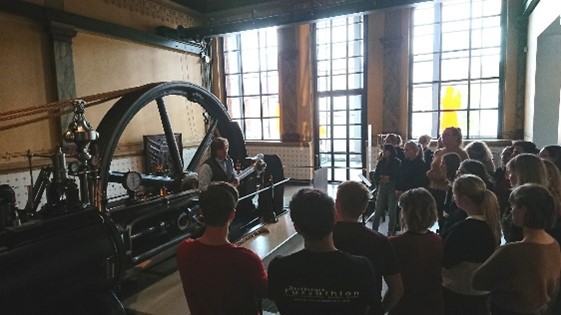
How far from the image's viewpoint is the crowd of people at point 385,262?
3.90 ft

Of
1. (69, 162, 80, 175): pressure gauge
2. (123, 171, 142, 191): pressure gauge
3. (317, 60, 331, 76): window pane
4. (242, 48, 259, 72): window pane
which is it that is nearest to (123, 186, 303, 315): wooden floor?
(123, 171, 142, 191): pressure gauge

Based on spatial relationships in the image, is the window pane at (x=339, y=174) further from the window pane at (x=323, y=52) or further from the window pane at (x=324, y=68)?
the window pane at (x=323, y=52)

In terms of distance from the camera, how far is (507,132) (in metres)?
6.77

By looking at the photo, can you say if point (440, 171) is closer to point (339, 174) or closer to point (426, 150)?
point (426, 150)

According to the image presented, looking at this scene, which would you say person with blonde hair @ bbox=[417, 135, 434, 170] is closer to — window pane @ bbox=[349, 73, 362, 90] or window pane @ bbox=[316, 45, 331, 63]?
window pane @ bbox=[349, 73, 362, 90]

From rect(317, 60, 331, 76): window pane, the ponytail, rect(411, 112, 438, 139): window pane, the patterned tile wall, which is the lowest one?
the patterned tile wall

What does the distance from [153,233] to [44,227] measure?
1452mm

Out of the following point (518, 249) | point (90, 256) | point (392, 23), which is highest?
point (392, 23)

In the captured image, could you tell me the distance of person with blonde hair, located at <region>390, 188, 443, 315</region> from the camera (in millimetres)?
1594

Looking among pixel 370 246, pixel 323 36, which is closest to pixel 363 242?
pixel 370 246

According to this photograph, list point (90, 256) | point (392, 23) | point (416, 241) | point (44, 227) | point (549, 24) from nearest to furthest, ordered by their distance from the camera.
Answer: point (416, 241)
point (44, 227)
point (90, 256)
point (549, 24)
point (392, 23)

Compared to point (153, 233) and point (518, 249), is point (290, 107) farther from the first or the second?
point (518, 249)

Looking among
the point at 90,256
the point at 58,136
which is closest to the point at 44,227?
the point at 90,256

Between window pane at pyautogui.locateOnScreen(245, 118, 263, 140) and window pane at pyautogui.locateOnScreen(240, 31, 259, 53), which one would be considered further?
window pane at pyautogui.locateOnScreen(245, 118, 263, 140)
